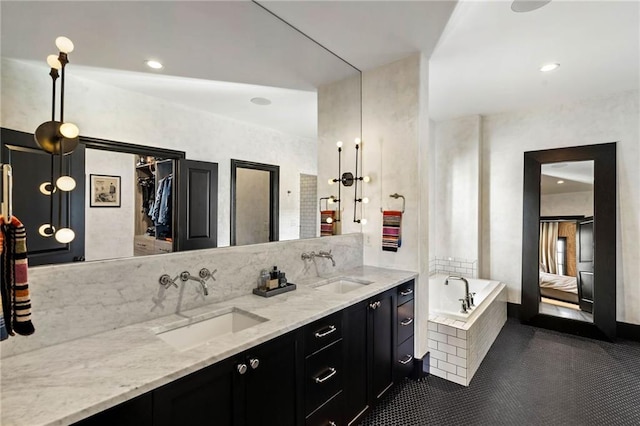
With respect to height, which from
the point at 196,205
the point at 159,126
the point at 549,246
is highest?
the point at 159,126

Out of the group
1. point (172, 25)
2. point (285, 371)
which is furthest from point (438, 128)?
point (285, 371)

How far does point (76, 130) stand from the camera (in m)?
1.21

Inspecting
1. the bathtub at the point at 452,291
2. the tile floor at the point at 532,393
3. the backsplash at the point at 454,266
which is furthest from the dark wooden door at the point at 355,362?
the backsplash at the point at 454,266

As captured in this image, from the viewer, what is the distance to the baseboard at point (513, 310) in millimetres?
3895

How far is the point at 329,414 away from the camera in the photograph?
1678mm

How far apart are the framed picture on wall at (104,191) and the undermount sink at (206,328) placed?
63 cm

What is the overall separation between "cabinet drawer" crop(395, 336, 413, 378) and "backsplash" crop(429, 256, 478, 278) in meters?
2.03

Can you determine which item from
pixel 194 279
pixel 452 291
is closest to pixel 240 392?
pixel 194 279

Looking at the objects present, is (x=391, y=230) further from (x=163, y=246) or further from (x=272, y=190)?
(x=163, y=246)

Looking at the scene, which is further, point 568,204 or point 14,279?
point 568,204

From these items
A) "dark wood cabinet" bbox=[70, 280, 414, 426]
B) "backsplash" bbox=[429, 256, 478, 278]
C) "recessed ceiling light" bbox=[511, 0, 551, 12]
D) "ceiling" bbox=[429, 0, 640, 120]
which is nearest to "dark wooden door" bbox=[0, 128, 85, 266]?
"dark wood cabinet" bbox=[70, 280, 414, 426]

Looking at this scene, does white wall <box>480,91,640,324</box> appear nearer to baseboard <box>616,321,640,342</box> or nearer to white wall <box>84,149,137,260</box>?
baseboard <box>616,321,640,342</box>

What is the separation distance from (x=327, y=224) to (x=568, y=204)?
3102 millimetres

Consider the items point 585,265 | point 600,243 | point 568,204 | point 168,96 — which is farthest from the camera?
point 568,204
